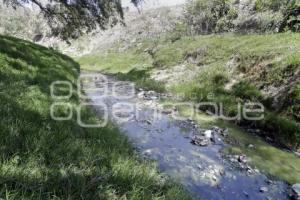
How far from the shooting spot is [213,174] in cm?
802

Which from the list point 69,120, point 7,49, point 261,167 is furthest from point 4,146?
point 7,49

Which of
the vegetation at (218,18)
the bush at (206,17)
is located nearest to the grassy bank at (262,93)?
the vegetation at (218,18)

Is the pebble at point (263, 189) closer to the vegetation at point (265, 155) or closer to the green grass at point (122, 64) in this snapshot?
the vegetation at point (265, 155)

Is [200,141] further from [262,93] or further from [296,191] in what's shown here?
[262,93]

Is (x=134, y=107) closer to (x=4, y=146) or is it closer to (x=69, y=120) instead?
(x=69, y=120)

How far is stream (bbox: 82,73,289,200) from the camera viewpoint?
726 cm

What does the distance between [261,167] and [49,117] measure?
242 inches

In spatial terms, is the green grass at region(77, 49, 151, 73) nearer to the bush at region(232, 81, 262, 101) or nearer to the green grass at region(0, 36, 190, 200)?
the bush at region(232, 81, 262, 101)

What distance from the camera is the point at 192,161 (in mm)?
8766

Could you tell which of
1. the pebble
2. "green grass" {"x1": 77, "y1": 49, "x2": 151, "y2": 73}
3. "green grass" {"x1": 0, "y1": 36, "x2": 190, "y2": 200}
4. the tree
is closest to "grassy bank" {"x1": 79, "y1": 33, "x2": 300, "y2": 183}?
the pebble

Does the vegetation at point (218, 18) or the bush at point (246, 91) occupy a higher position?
the vegetation at point (218, 18)

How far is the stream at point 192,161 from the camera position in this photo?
7258 millimetres

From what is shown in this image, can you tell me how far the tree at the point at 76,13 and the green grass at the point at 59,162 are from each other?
13295 millimetres

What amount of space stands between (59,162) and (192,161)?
498cm
